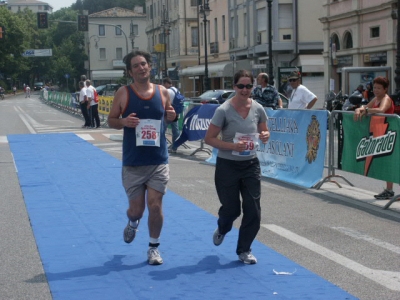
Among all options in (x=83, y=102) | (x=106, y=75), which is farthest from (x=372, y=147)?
(x=106, y=75)

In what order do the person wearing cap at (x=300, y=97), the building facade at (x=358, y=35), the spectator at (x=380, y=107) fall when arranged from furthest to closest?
the building facade at (x=358, y=35) → the person wearing cap at (x=300, y=97) → the spectator at (x=380, y=107)

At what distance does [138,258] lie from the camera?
7754mm

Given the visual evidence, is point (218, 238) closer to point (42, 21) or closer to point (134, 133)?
point (134, 133)

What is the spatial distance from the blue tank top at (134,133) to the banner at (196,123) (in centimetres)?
1081

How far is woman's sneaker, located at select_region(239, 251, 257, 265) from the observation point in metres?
7.46

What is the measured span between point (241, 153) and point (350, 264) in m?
1.45

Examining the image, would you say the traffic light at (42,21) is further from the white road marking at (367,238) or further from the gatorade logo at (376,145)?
the white road marking at (367,238)

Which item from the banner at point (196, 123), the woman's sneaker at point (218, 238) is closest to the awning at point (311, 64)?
the banner at point (196, 123)

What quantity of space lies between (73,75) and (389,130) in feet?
417

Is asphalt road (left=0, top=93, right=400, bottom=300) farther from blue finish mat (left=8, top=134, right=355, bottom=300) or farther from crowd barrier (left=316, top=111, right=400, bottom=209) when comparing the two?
crowd barrier (left=316, top=111, right=400, bottom=209)

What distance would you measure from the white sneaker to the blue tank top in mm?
803

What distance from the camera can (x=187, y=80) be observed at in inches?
3103

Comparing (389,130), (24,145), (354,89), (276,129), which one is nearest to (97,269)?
(389,130)

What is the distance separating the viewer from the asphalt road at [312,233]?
6.91 m
